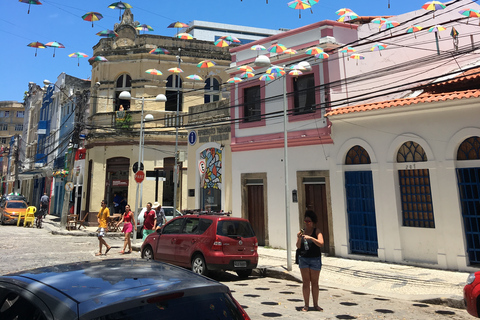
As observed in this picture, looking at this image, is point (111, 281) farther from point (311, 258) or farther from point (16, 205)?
point (16, 205)

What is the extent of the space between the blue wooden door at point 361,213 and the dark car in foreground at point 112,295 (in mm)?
10112

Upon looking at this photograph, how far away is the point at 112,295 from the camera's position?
228cm

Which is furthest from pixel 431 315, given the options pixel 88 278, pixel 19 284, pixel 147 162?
pixel 147 162

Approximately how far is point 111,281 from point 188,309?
25.3 inches

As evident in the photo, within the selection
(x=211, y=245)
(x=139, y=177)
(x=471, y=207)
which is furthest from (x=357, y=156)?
(x=139, y=177)

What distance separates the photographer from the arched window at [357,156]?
39.8ft

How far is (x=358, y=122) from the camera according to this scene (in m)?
12.2

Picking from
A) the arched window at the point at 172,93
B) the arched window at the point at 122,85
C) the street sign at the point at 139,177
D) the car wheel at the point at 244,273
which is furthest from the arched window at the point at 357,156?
the arched window at the point at 122,85

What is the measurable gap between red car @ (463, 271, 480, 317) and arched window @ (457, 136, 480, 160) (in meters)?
5.79

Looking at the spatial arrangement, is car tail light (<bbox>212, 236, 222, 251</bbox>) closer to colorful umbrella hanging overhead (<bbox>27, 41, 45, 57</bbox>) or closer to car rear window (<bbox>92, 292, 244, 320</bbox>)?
car rear window (<bbox>92, 292, 244, 320</bbox>)

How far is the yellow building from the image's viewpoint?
23.5 metres

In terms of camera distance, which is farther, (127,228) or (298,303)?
(127,228)

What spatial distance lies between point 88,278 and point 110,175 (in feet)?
74.3

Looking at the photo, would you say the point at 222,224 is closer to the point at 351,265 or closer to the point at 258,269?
the point at 258,269
